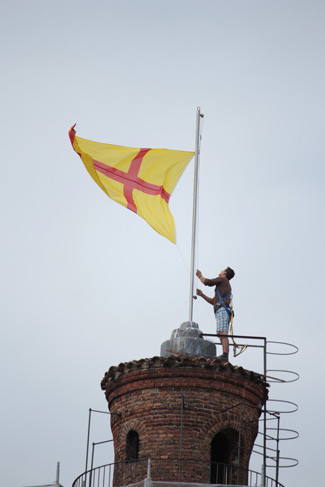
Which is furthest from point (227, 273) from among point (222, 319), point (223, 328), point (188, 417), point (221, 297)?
point (188, 417)

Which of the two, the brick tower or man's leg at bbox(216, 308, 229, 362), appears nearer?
the brick tower

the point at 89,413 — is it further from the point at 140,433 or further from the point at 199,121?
the point at 199,121

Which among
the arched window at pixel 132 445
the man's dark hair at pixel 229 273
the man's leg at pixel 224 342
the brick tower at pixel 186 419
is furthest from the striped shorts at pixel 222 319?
the arched window at pixel 132 445

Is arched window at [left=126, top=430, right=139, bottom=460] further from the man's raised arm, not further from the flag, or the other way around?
the flag

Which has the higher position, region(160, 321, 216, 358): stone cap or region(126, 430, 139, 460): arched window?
region(160, 321, 216, 358): stone cap

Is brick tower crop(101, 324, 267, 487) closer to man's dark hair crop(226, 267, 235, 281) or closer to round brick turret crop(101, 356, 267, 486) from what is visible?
round brick turret crop(101, 356, 267, 486)

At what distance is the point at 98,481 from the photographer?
110 ft

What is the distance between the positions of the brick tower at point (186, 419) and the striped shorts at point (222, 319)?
1.73 meters

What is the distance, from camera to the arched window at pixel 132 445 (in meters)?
34.4

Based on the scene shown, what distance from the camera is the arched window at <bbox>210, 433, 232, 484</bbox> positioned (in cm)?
3384

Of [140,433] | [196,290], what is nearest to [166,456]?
[140,433]

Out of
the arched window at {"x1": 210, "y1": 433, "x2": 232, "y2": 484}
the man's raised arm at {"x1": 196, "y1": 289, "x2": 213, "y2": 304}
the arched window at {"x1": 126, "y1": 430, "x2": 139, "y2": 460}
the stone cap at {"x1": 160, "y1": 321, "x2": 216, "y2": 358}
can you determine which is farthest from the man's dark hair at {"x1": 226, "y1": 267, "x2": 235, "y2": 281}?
the arched window at {"x1": 126, "y1": 430, "x2": 139, "y2": 460}

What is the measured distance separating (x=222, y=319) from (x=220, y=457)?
366cm

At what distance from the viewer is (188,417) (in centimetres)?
3384
